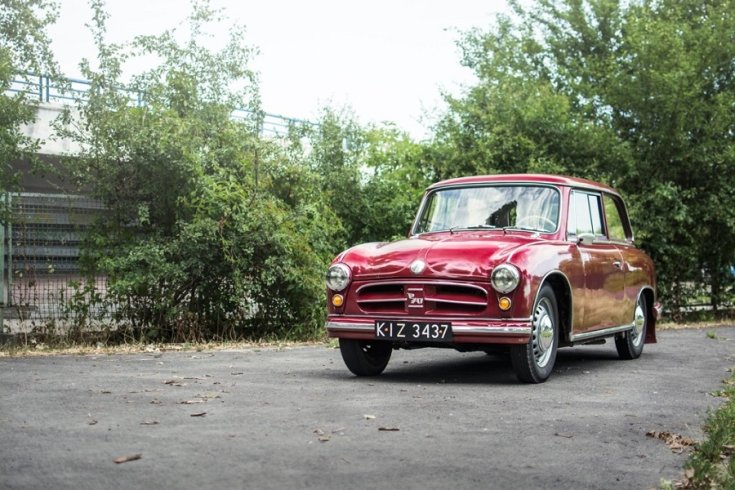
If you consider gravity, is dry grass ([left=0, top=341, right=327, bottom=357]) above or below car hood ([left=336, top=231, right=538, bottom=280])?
below

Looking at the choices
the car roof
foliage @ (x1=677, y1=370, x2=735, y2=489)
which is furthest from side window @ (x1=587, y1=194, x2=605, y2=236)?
foliage @ (x1=677, y1=370, x2=735, y2=489)

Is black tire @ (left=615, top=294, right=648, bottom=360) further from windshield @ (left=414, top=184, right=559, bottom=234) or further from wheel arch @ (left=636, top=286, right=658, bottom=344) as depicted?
windshield @ (left=414, top=184, right=559, bottom=234)

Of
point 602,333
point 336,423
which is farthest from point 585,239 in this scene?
point 336,423

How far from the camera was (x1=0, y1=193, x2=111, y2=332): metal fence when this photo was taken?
12352mm

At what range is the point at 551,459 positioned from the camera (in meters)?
5.42

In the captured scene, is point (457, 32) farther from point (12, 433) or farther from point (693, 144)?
point (12, 433)

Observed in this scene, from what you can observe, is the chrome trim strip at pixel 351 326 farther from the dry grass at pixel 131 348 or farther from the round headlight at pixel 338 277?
the dry grass at pixel 131 348

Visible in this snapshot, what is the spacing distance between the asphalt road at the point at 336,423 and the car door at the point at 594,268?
55 cm

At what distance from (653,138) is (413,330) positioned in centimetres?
1072

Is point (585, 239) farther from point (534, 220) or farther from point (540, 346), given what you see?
point (540, 346)

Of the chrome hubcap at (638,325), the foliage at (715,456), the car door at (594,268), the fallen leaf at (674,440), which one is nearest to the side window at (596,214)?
the car door at (594,268)

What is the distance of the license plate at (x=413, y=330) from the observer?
8.30 m

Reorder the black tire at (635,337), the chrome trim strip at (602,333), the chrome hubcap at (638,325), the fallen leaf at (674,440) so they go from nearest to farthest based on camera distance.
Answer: the fallen leaf at (674,440)
the chrome trim strip at (602,333)
the black tire at (635,337)
the chrome hubcap at (638,325)

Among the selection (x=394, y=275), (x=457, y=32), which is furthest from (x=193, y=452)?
(x=457, y=32)
